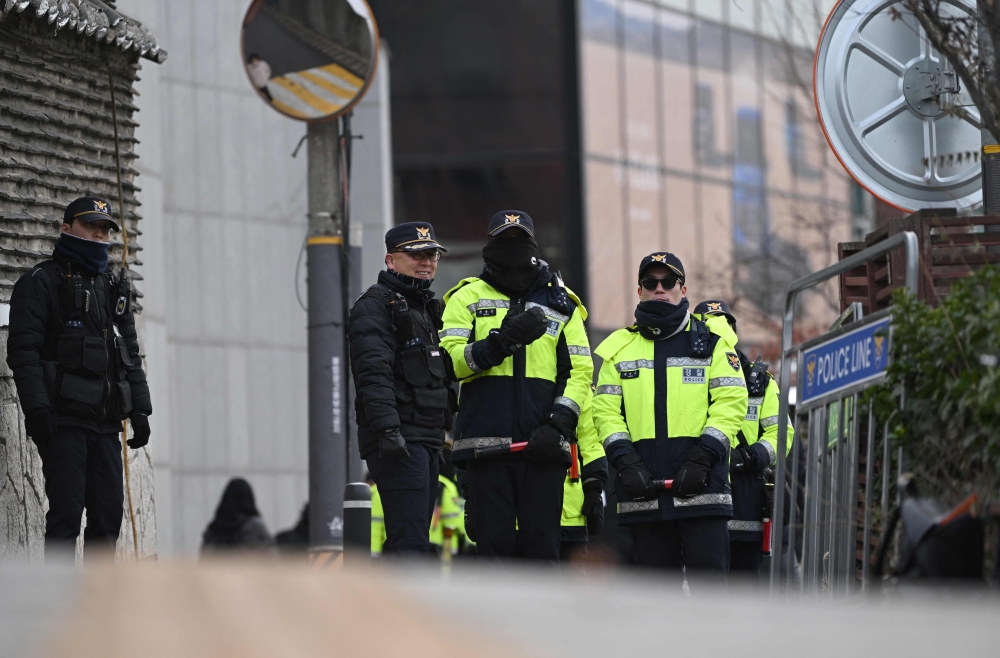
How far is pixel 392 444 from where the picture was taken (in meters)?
7.47

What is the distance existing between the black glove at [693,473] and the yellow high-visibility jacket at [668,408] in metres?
0.05

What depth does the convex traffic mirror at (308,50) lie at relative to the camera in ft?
34.8

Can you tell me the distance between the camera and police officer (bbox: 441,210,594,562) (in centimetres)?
743

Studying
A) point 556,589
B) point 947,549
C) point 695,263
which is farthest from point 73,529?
point 695,263

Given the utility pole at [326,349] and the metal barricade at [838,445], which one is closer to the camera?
the metal barricade at [838,445]

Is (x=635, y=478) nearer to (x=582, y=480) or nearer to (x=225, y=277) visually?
(x=582, y=480)

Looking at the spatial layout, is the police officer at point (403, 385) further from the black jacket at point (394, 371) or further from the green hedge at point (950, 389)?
the green hedge at point (950, 389)

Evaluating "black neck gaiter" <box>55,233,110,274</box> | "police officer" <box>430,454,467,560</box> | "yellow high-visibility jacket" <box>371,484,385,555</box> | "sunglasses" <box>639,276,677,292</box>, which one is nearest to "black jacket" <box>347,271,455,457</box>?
"sunglasses" <box>639,276,677,292</box>

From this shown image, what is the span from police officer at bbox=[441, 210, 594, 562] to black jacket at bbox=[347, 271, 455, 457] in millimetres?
171

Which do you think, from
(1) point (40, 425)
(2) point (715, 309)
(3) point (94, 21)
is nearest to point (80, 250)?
(1) point (40, 425)

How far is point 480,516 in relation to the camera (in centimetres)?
752

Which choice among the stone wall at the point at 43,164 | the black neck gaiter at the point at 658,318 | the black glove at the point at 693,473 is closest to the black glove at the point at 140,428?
the stone wall at the point at 43,164

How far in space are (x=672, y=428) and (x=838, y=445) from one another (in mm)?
2274

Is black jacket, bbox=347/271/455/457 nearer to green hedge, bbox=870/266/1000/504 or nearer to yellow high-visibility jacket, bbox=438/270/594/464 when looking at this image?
yellow high-visibility jacket, bbox=438/270/594/464
